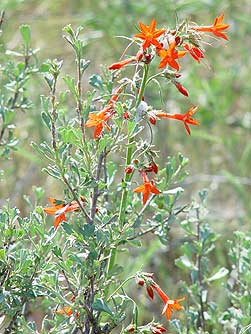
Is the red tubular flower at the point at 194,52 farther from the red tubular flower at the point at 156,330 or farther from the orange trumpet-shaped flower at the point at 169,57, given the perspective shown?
the red tubular flower at the point at 156,330

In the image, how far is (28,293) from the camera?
6.15ft

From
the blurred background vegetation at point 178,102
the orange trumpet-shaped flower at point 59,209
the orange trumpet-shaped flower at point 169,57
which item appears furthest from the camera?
the blurred background vegetation at point 178,102

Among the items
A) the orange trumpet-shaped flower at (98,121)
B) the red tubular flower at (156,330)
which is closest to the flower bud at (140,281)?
the red tubular flower at (156,330)

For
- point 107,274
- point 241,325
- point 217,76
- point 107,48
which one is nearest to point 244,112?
point 217,76

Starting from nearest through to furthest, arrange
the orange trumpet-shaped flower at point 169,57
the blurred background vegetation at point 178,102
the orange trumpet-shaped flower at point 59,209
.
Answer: the orange trumpet-shaped flower at point 169,57, the orange trumpet-shaped flower at point 59,209, the blurred background vegetation at point 178,102

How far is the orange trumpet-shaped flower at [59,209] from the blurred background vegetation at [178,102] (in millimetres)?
2096

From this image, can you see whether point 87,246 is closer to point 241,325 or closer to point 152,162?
point 152,162

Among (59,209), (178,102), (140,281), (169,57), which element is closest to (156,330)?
(140,281)

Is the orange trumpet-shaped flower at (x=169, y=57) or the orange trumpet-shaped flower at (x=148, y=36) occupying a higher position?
the orange trumpet-shaped flower at (x=148, y=36)

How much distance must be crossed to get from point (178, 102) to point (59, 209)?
305 cm

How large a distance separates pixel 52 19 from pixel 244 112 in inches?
53.4

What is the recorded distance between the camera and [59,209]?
1820 mm

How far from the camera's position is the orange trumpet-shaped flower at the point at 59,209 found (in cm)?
180

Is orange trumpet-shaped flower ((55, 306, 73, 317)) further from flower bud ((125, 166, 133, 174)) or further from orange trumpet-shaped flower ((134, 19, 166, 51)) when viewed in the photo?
orange trumpet-shaped flower ((134, 19, 166, 51))
